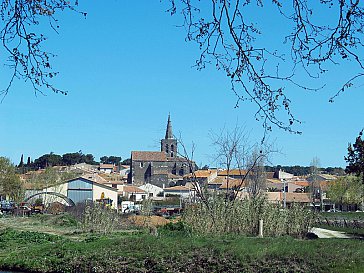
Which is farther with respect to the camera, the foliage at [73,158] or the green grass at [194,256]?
the foliage at [73,158]

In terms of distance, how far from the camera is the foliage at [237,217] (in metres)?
21.9

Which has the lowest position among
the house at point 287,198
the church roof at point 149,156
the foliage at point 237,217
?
the foliage at point 237,217

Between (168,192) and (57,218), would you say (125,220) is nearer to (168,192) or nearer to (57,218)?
(57,218)

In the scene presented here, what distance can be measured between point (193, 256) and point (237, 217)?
5.91 metres

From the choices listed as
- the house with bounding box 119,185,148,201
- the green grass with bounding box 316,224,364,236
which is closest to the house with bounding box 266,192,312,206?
the green grass with bounding box 316,224,364,236

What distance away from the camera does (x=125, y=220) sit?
3120cm

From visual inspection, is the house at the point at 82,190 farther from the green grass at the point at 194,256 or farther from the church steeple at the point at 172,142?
the green grass at the point at 194,256

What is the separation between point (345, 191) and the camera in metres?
64.0

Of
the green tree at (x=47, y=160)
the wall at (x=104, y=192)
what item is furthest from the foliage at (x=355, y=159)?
the green tree at (x=47, y=160)

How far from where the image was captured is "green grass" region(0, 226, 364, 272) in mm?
15641

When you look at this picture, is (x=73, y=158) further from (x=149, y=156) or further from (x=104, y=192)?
(x=104, y=192)

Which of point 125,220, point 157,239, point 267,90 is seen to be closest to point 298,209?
point 157,239

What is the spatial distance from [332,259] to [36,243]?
41.8 feet

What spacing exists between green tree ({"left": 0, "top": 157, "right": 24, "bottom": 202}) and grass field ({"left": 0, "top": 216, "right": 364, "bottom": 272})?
92.2 ft
